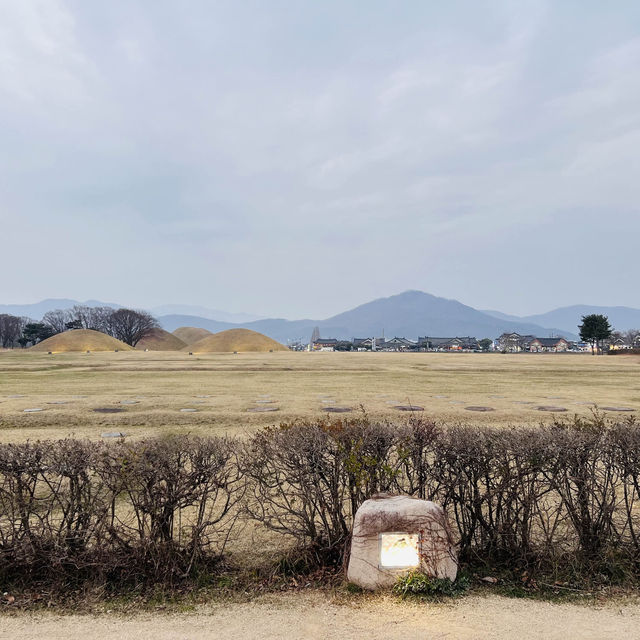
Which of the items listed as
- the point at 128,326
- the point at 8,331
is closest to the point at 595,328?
the point at 128,326

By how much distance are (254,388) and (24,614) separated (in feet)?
71.4

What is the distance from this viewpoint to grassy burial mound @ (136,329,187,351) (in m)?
157

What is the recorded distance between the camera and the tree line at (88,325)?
480 feet

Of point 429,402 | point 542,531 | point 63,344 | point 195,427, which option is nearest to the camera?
point 542,531

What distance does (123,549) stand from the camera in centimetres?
590

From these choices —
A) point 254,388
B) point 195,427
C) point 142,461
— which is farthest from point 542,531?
point 254,388

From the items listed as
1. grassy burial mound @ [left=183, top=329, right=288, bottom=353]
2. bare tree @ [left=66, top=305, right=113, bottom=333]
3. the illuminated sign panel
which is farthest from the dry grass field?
bare tree @ [left=66, top=305, right=113, bottom=333]

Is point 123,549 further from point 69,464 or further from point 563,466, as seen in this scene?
point 563,466

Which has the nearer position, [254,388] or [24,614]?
[24,614]

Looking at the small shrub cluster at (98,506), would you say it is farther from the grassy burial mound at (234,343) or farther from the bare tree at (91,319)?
the bare tree at (91,319)

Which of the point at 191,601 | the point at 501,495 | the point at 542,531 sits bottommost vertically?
the point at 191,601

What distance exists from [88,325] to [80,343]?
54570 mm

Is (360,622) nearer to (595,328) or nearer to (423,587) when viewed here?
(423,587)

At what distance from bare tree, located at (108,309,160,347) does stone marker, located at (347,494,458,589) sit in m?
163
